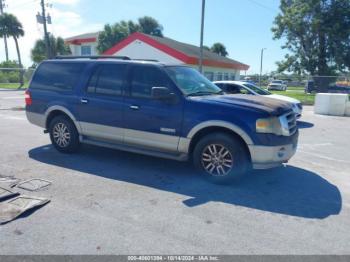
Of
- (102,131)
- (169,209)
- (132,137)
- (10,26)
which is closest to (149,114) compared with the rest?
(132,137)

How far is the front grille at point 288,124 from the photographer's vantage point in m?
4.84

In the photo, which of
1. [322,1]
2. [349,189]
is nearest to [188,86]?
[349,189]

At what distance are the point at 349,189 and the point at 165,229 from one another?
319 centimetres

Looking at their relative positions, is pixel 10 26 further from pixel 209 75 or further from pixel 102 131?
pixel 102 131

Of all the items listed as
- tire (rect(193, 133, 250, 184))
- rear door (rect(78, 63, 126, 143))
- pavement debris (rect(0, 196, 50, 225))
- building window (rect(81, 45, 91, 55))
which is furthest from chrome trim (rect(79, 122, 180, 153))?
building window (rect(81, 45, 91, 55))

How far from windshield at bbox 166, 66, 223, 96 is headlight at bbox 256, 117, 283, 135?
128 cm

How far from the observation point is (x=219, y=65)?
97.2 ft

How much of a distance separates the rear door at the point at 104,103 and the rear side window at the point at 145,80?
9.1 inches

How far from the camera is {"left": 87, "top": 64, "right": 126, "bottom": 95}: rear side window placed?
573 centimetres

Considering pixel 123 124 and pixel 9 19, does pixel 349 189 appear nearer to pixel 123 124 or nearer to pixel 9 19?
pixel 123 124

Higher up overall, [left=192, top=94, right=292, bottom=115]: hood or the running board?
[left=192, top=94, right=292, bottom=115]: hood

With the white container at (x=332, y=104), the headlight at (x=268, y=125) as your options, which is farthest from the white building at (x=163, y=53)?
the headlight at (x=268, y=125)

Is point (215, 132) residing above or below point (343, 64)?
below

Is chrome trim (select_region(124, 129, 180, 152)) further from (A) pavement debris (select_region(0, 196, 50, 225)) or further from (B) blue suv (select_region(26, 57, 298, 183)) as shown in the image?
(A) pavement debris (select_region(0, 196, 50, 225))
